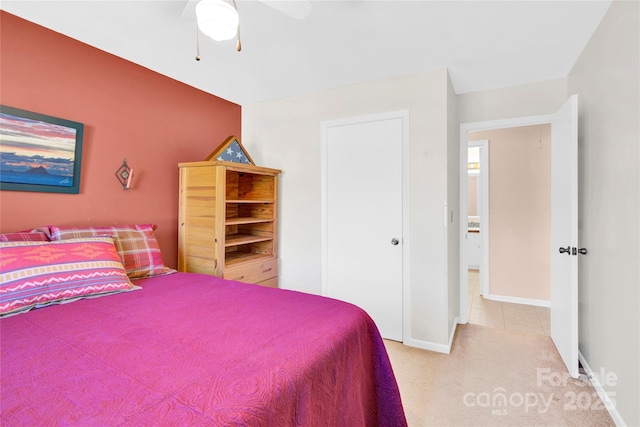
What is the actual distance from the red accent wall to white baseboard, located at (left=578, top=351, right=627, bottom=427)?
128 inches

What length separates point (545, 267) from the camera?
3.79 m

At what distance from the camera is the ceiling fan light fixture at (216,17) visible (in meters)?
1.26

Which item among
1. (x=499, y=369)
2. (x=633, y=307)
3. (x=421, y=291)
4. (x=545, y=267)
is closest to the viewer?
(x=633, y=307)

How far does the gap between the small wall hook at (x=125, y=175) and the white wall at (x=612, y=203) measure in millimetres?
3239

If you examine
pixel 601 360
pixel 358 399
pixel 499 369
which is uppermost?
pixel 358 399

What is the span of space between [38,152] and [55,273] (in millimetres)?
924

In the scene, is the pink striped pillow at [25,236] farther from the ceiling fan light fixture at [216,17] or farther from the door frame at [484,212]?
the door frame at [484,212]

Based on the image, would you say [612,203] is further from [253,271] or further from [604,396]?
[253,271]

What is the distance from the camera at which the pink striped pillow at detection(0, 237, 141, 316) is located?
1.48 m

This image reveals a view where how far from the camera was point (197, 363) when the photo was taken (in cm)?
101

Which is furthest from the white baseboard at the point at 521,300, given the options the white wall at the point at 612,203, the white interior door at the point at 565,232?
the white wall at the point at 612,203

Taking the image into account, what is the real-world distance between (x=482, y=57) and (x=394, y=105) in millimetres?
745

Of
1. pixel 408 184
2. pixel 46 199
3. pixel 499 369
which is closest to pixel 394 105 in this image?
pixel 408 184

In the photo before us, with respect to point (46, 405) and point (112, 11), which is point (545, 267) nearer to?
point (46, 405)
